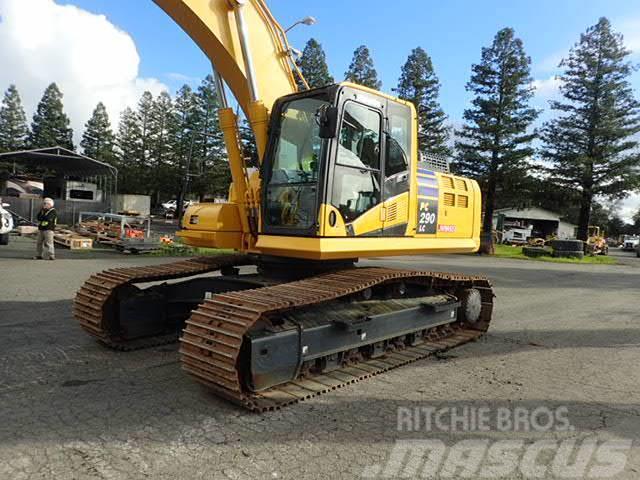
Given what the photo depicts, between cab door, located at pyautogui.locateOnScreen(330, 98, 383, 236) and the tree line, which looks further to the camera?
the tree line

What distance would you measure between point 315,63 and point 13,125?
43.2m

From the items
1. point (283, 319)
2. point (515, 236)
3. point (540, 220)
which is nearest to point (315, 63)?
point (515, 236)

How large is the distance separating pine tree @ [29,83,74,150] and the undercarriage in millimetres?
61655

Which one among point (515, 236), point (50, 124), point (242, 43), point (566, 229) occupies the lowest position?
point (515, 236)

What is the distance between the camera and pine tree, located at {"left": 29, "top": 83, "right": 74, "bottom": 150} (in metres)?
60.0

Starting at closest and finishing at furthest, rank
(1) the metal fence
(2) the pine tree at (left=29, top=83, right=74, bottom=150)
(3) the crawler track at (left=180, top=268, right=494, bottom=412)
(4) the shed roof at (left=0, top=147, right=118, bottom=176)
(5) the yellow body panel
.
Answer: (3) the crawler track at (left=180, top=268, right=494, bottom=412)
(5) the yellow body panel
(1) the metal fence
(4) the shed roof at (left=0, top=147, right=118, bottom=176)
(2) the pine tree at (left=29, top=83, right=74, bottom=150)

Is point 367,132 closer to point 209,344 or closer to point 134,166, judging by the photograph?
point 209,344

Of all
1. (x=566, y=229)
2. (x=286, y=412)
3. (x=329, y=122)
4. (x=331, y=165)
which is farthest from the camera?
(x=566, y=229)

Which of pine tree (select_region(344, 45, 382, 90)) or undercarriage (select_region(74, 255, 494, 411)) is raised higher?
pine tree (select_region(344, 45, 382, 90))

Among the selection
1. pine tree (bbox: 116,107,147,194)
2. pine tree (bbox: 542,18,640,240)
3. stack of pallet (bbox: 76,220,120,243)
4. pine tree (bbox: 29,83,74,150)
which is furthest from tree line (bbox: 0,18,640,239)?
pine tree (bbox: 29,83,74,150)

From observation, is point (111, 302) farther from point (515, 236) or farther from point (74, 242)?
point (515, 236)

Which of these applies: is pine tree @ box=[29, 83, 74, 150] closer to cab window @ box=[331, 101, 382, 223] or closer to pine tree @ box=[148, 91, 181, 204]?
pine tree @ box=[148, 91, 181, 204]

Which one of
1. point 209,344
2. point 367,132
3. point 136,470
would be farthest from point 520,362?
point 136,470

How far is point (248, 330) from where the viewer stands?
4.16 metres
